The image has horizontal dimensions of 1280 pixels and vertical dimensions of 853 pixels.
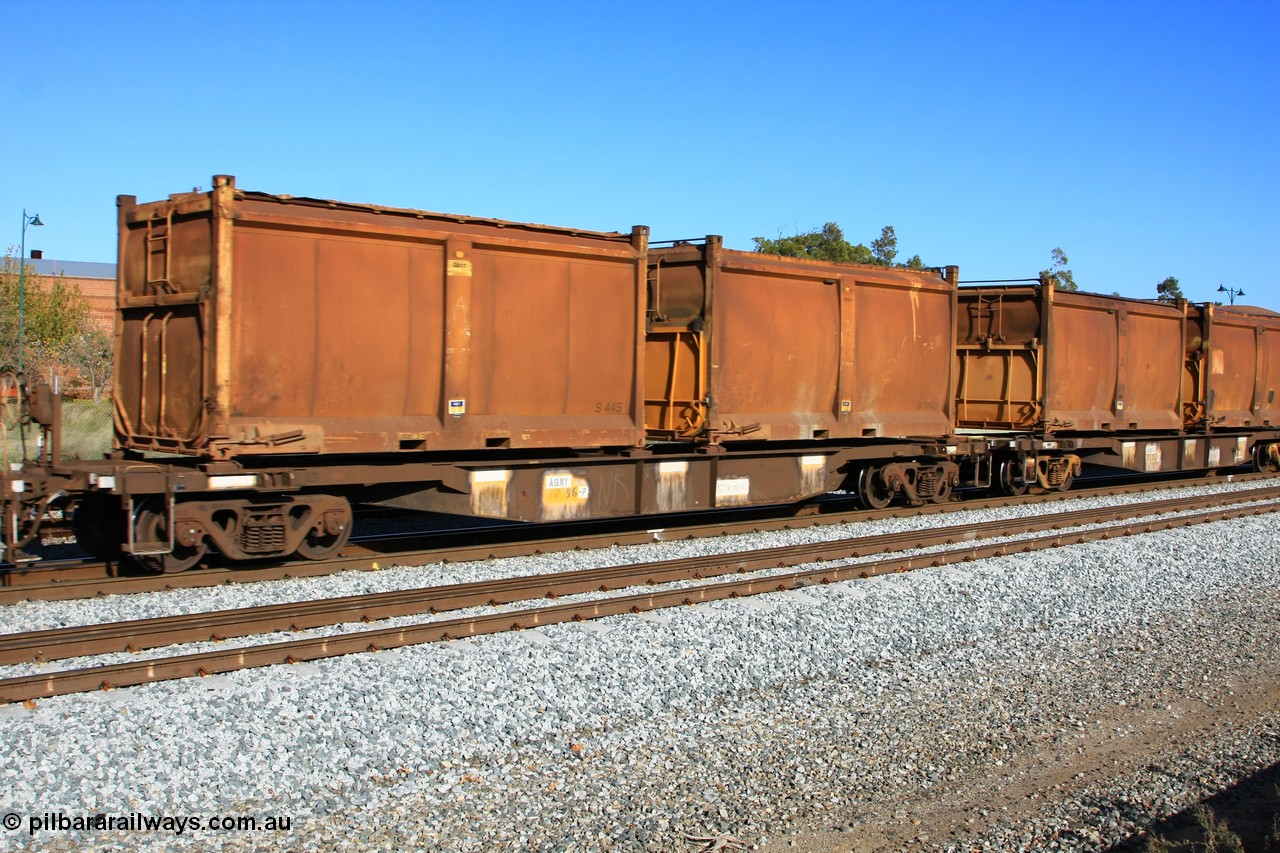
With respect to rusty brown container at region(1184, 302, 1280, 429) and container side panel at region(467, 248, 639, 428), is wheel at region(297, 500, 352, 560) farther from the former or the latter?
rusty brown container at region(1184, 302, 1280, 429)

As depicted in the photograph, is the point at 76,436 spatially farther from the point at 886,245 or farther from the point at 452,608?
the point at 886,245

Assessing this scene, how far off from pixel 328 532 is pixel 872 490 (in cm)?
834

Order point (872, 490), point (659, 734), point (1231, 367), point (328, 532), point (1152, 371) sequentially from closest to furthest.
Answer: point (659, 734) → point (328, 532) → point (872, 490) → point (1152, 371) → point (1231, 367)

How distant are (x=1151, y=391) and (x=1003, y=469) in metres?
4.90

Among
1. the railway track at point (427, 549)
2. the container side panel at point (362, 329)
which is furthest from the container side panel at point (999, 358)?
the container side panel at point (362, 329)

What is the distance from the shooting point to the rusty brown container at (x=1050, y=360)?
57.9 feet

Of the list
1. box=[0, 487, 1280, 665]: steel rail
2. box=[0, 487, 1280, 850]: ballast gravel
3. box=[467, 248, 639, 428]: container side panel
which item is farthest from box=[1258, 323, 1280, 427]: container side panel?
box=[467, 248, 639, 428]: container side panel

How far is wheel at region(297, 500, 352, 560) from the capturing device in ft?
34.0

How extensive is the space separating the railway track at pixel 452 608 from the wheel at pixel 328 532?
1916 mm

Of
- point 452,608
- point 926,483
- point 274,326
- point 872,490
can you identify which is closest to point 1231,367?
point 926,483

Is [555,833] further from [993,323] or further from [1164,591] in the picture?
[993,323]

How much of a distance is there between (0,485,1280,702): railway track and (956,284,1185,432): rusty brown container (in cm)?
482

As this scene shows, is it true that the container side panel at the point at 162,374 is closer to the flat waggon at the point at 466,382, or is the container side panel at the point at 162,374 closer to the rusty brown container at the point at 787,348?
the flat waggon at the point at 466,382

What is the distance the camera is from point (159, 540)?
31.0 feet
